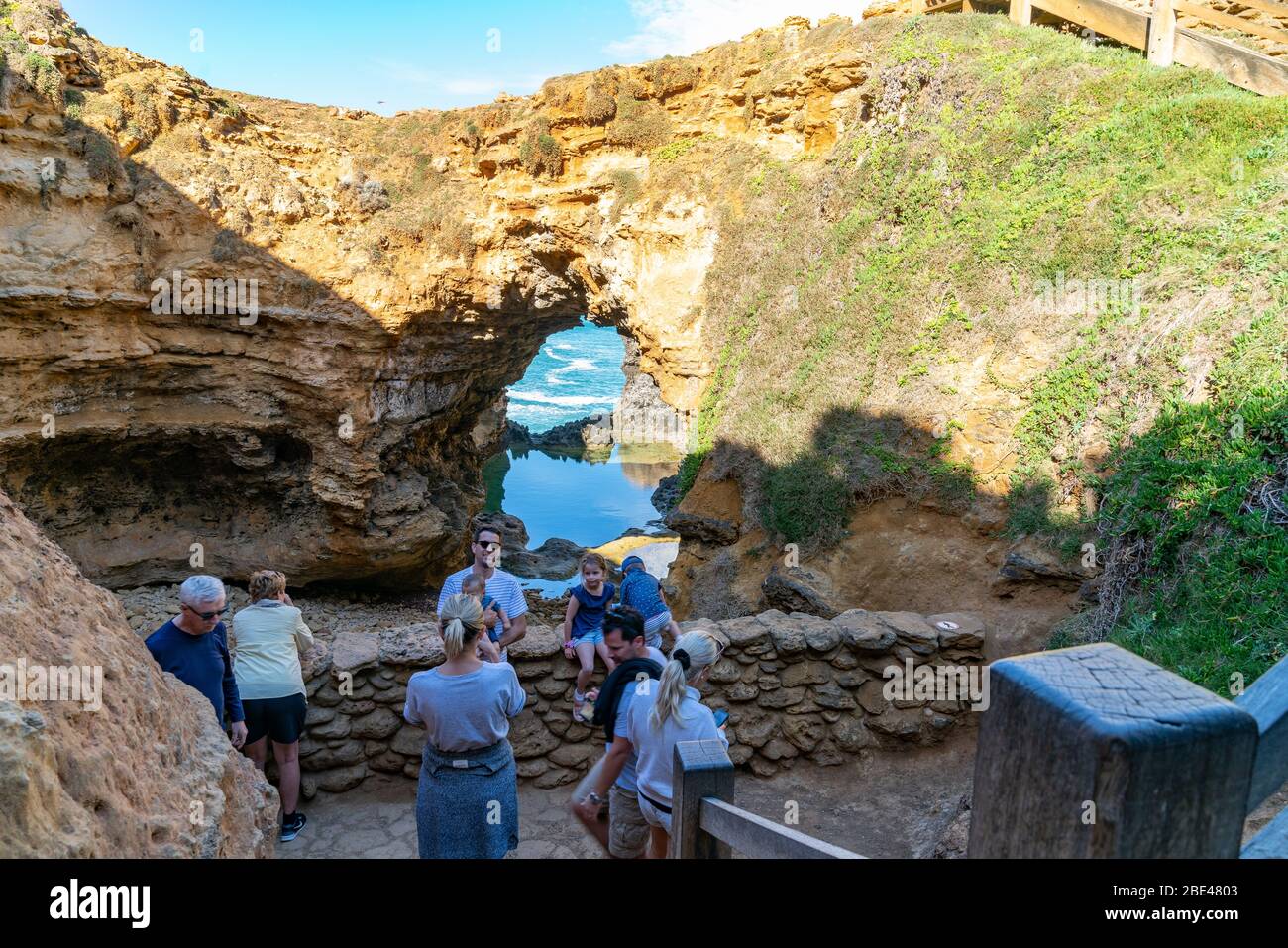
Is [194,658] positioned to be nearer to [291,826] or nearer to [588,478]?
[291,826]

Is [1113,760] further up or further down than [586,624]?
further up

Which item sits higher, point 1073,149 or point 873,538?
point 1073,149

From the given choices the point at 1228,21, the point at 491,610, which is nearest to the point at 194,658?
the point at 491,610

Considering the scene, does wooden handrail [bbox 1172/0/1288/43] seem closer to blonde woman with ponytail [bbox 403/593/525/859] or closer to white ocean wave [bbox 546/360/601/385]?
blonde woman with ponytail [bbox 403/593/525/859]

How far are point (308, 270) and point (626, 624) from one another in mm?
12105

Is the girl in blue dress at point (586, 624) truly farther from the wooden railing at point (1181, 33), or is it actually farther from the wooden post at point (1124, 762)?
the wooden railing at point (1181, 33)

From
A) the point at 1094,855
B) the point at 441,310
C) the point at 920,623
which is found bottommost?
the point at 920,623

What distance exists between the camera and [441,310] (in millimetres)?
14867

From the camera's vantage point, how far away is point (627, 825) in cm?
353

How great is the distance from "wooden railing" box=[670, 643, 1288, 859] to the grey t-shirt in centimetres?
268

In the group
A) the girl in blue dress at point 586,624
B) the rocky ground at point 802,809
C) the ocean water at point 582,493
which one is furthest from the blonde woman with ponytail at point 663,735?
the ocean water at point 582,493
